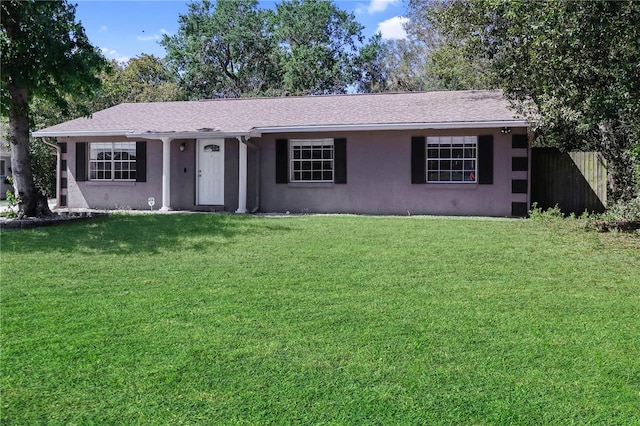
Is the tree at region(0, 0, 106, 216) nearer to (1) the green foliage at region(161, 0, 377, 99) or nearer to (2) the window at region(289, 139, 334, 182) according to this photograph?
(2) the window at region(289, 139, 334, 182)

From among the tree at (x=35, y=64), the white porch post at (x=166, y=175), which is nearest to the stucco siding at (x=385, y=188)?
the white porch post at (x=166, y=175)

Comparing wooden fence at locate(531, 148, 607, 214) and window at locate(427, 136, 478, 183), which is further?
wooden fence at locate(531, 148, 607, 214)

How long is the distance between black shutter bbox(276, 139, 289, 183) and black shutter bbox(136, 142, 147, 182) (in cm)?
396

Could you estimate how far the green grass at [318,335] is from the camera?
3.15m

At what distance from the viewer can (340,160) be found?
47.1ft

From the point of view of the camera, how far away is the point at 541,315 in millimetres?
4875

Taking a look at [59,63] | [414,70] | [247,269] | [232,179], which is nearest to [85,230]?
[59,63]

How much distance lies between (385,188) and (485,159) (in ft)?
8.35

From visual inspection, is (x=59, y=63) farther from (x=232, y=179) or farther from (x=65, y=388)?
(x=65, y=388)

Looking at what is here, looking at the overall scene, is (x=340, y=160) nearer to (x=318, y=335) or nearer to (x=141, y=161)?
(x=141, y=161)

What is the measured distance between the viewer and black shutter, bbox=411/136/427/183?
13789 mm

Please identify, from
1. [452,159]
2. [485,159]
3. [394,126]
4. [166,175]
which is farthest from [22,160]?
[485,159]

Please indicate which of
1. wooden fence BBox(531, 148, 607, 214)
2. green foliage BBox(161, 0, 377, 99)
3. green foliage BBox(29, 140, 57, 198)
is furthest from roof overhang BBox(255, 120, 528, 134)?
green foliage BBox(161, 0, 377, 99)

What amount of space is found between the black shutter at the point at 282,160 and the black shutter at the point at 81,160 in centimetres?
592
